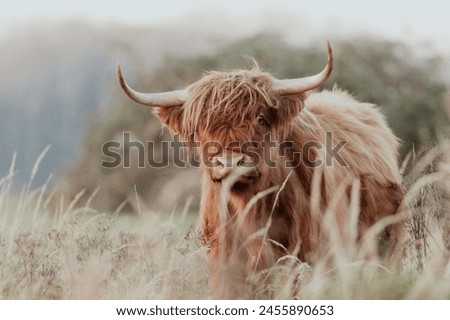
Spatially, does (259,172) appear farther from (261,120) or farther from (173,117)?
(173,117)

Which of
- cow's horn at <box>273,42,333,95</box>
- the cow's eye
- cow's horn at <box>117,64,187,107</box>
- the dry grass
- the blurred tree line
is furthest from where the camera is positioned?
the blurred tree line

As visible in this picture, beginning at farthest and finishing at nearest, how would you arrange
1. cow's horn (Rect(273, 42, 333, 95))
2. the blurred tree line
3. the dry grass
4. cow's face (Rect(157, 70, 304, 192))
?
the blurred tree line, cow's horn (Rect(273, 42, 333, 95)), cow's face (Rect(157, 70, 304, 192)), the dry grass

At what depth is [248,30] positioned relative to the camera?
9.09 m

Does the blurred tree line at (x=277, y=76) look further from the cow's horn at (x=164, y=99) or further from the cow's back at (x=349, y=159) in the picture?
the cow's horn at (x=164, y=99)

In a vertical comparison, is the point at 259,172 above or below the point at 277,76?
above

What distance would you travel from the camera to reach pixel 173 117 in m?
6.21

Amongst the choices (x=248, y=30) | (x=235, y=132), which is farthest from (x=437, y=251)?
(x=248, y=30)

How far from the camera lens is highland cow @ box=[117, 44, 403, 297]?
18.5 feet

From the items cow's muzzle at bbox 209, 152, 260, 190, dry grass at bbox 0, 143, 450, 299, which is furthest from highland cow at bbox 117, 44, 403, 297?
dry grass at bbox 0, 143, 450, 299

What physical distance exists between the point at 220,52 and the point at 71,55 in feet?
7.17

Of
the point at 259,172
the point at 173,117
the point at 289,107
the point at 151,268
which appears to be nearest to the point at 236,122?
the point at 259,172

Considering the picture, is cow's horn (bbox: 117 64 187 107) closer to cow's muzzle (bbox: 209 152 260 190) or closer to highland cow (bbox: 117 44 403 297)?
highland cow (bbox: 117 44 403 297)

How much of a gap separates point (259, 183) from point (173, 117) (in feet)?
2.94

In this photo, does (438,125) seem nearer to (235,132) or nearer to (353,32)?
(353,32)
